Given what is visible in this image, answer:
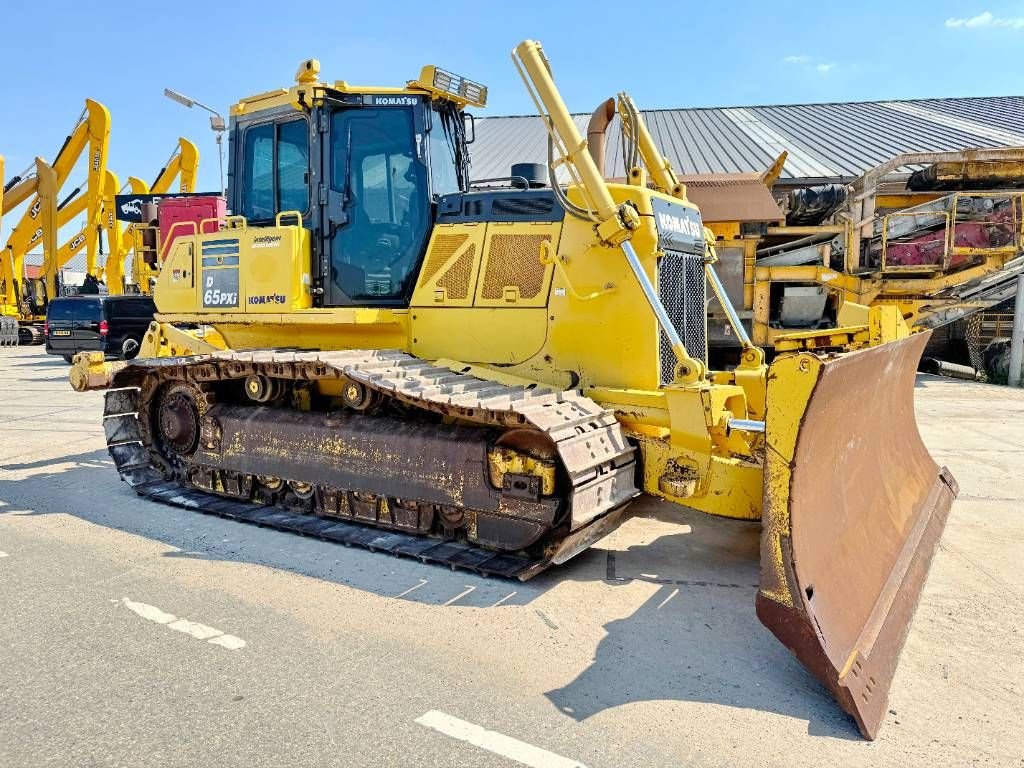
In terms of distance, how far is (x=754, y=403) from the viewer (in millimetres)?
5746

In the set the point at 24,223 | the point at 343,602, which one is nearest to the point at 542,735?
the point at 343,602

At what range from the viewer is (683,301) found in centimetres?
539

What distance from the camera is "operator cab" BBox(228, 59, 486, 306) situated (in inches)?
219

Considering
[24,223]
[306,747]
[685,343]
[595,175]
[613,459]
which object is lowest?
[306,747]

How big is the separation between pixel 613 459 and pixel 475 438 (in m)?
0.87

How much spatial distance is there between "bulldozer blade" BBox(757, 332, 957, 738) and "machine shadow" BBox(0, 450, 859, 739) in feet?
0.76

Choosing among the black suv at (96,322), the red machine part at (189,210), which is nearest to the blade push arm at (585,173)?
the red machine part at (189,210)

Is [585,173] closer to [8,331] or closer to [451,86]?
[451,86]

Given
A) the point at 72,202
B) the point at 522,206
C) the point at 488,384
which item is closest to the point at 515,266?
the point at 522,206

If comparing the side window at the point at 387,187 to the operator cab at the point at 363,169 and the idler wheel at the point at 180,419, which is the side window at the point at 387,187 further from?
the idler wheel at the point at 180,419

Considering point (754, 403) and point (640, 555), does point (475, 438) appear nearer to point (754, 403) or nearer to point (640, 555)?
point (640, 555)

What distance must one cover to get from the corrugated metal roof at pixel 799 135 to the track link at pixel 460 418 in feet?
47.8

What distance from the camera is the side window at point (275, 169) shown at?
230 inches

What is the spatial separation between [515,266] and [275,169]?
2.29m
